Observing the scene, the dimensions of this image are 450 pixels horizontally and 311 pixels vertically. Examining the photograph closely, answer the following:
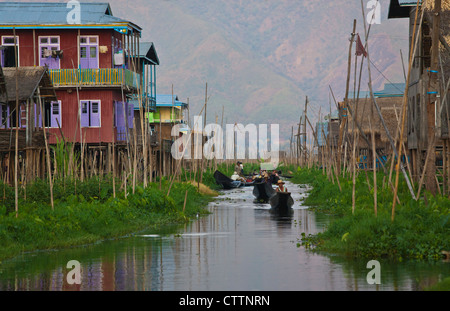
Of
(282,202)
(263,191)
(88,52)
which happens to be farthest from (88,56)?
(282,202)

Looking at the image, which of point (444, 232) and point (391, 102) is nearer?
point (444, 232)

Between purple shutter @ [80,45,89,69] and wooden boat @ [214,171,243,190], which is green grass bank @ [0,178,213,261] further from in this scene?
wooden boat @ [214,171,243,190]

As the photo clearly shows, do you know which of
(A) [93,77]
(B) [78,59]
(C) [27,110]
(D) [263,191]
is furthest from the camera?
(A) [93,77]

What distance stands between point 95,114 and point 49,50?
3.62 metres

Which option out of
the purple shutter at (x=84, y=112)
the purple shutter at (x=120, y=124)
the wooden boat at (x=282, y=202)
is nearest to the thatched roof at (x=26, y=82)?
the purple shutter at (x=84, y=112)

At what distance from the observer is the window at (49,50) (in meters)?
35.2

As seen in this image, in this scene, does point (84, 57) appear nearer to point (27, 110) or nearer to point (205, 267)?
point (27, 110)

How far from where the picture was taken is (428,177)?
2205 centimetres

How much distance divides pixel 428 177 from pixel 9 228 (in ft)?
39.9

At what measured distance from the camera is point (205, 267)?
13.6 m

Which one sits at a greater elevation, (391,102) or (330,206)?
(391,102)

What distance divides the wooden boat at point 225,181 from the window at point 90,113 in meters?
9.99
